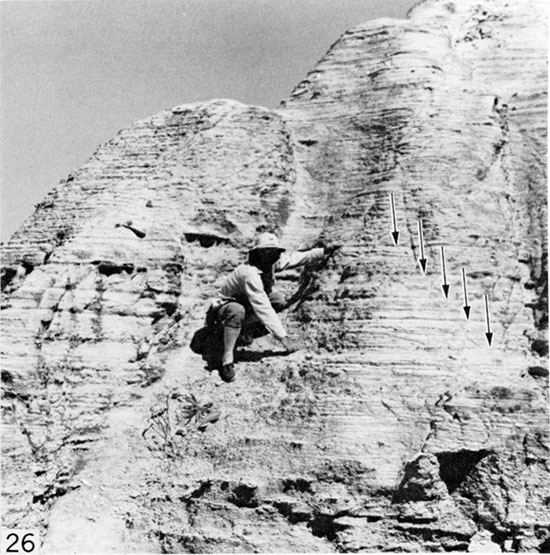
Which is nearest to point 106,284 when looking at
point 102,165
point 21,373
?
point 21,373

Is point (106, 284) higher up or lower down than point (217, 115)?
lower down

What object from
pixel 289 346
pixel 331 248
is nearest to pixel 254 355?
pixel 289 346

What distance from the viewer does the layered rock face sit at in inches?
436

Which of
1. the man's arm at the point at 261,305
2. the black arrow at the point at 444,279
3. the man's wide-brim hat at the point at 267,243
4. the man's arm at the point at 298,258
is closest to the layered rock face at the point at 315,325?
the black arrow at the point at 444,279

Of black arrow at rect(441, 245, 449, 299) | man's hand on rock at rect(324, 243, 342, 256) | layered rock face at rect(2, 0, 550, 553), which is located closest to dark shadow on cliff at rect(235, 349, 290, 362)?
layered rock face at rect(2, 0, 550, 553)

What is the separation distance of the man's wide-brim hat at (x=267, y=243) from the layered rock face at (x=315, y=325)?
699 mm

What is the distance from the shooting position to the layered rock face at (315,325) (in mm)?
11078

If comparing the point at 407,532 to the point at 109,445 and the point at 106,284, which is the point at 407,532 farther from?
the point at 106,284

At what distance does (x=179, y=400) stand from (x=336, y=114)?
18.0 feet

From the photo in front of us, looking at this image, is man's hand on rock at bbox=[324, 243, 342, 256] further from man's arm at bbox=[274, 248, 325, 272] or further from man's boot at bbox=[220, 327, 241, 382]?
man's boot at bbox=[220, 327, 241, 382]

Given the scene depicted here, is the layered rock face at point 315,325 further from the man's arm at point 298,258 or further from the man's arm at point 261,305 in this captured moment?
the man's arm at point 261,305

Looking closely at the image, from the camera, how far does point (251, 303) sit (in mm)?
12859

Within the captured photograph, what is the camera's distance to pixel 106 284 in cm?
1336

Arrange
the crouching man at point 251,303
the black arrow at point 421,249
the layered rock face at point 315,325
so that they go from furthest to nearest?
the crouching man at point 251,303 → the black arrow at point 421,249 → the layered rock face at point 315,325
